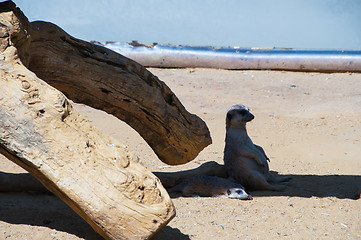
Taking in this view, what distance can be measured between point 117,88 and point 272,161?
3.10 metres

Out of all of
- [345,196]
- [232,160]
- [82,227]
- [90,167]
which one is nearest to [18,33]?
[90,167]

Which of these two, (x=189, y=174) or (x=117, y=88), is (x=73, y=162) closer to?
(x=117, y=88)

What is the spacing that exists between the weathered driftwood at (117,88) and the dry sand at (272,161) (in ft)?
2.07

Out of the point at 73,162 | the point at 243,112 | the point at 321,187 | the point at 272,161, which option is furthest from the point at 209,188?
the point at 73,162

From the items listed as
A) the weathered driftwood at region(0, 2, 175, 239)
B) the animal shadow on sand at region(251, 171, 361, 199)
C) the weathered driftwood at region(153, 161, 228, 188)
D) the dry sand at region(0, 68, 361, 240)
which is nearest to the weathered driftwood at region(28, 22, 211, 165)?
the weathered driftwood at region(153, 161, 228, 188)

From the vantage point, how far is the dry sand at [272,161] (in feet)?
12.4

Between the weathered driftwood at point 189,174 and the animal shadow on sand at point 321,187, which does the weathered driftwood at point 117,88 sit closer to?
the weathered driftwood at point 189,174

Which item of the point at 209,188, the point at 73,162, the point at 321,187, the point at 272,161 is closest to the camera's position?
the point at 73,162

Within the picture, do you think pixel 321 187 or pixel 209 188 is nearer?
pixel 209 188

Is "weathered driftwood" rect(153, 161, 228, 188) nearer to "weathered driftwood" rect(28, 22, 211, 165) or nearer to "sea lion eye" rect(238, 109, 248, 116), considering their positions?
"weathered driftwood" rect(28, 22, 211, 165)

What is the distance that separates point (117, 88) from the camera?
4.28 meters

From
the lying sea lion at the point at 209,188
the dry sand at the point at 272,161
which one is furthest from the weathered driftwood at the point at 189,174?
the dry sand at the point at 272,161

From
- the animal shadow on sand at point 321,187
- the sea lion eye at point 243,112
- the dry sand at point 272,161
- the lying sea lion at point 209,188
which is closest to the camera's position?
the dry sand at point 272,161

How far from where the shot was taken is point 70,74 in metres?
4.07
